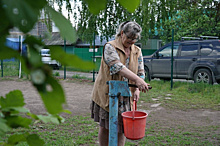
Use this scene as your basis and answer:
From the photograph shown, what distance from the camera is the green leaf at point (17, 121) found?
0.65 meters

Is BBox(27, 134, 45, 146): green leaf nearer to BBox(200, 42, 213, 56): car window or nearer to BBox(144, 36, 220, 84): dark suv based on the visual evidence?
BBox(144, 36, 220, 84): dark suv

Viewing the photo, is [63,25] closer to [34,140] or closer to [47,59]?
[47,59]

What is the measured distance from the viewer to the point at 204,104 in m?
6.63

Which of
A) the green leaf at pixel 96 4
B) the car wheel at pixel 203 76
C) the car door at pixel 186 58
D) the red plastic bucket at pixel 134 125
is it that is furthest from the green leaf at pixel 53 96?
the car door at pixel 186 58

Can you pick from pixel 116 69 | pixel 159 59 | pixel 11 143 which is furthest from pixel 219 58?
pixel 11 143

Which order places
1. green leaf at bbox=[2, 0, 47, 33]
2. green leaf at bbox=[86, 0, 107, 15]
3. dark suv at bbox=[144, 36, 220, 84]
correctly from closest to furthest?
green leaf at bbox=[2, 0, 47, 33], green leaf at bbox=[86, 0, 107, 15], dark suv at bbox=[144, 36, 220, 84]

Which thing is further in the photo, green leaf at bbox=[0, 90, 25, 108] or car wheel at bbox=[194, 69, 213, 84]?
car wheel at bbox=[194, 69, 213, 84]

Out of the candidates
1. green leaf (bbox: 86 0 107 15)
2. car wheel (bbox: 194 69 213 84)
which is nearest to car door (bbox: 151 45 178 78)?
car wheel (bbox: 194 69 213 84)

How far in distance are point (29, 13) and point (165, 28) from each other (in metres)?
18.3

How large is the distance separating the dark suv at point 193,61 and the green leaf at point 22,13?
904cm

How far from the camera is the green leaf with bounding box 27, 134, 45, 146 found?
609 millimetres

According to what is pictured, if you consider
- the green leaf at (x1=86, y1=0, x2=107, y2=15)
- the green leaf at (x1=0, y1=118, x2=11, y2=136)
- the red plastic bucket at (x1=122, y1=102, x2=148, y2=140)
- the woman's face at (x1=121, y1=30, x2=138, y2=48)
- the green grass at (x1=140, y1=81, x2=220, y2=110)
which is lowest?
the green grass at (x1=140, y1=81, x2=220, y2=110)

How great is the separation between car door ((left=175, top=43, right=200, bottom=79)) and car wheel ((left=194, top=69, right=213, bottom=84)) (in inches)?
15.1

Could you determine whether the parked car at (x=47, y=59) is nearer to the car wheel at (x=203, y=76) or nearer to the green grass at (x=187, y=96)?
the green grass at (x=187, y=96)
